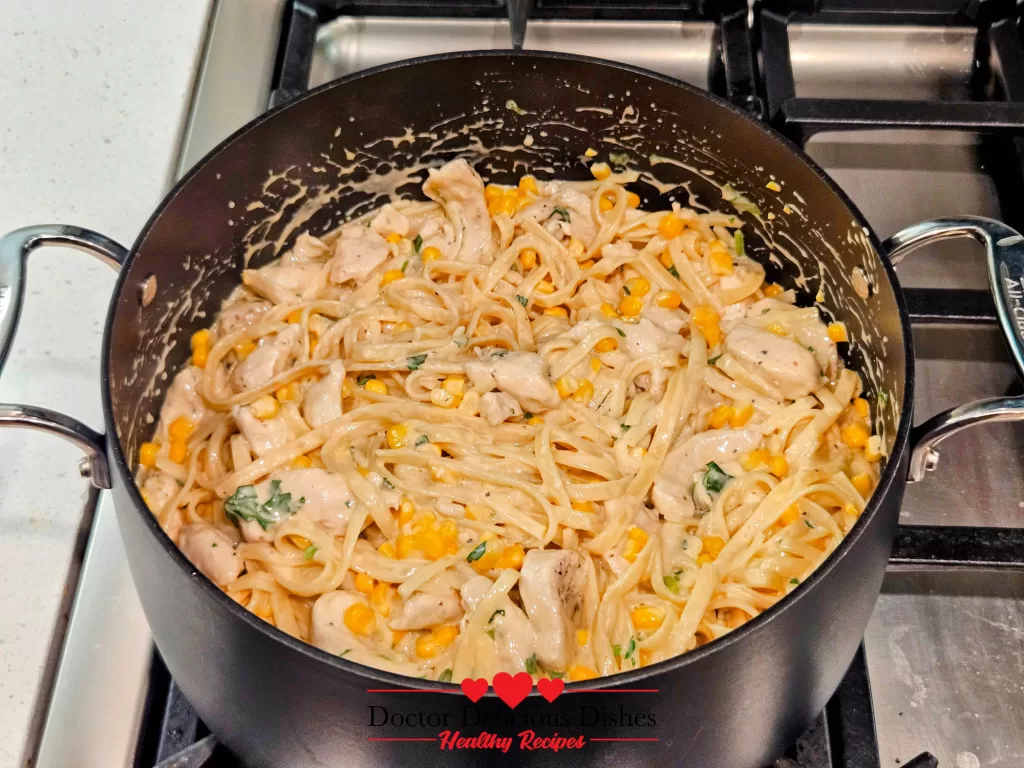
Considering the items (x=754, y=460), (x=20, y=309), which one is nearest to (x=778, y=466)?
(x=754, y=460)

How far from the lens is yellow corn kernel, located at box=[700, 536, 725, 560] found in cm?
193

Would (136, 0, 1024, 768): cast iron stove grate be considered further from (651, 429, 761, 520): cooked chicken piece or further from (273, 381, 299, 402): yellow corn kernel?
(273, 381, 299, 402): yellow corn kernel

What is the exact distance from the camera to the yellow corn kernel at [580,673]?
171cm

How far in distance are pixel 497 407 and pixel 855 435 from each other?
0.80m

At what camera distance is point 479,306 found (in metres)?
2.34

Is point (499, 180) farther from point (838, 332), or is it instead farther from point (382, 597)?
point (382, 597)

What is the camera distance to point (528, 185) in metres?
2.55

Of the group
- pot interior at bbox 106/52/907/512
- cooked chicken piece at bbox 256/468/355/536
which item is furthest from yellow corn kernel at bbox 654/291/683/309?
cooked chicken piece at bbox 256/468/355/536

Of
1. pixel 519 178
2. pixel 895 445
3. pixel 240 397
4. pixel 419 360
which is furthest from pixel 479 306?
pixel 895 445

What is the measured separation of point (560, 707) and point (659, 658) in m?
0.53

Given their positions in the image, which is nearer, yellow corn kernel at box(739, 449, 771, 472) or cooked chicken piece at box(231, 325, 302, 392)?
yellow corn kernel at box(739, 449, 771, 472)

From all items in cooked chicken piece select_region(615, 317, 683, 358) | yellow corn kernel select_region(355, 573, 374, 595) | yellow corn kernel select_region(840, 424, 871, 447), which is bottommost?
yellow corn kernel select_region(355, 573, 374, 595)

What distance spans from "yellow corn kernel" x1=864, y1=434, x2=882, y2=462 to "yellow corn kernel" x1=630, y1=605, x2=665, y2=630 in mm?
606

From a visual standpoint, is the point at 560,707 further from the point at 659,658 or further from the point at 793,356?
the point at 793,356
